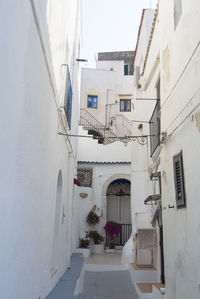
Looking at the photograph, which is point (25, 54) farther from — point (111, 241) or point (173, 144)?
point (111, 241)

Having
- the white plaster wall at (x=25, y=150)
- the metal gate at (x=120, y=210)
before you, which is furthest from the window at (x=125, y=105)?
the white plaster wall at (x=25, y=150)

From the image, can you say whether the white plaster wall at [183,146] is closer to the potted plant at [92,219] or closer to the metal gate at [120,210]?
the potted plant at [92,219]

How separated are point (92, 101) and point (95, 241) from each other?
1115 centimetres

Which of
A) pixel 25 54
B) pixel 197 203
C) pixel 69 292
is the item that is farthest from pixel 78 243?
A: pixel 25 54

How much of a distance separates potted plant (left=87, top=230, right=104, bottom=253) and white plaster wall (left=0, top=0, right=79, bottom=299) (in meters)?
9.28

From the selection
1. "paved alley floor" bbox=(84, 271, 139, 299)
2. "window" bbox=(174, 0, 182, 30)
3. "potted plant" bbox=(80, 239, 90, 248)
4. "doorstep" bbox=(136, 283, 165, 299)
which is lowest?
"paved alley floor" bbox=(84, 271, 139, 299)

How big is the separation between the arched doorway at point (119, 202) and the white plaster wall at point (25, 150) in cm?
1199

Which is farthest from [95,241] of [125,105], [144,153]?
[125,105]

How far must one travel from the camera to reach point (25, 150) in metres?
3.36

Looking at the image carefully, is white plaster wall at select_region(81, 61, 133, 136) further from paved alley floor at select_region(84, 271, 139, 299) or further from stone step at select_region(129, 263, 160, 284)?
stone step at select_region(129, 263, 160, 284)

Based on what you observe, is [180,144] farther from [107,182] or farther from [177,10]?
[107,182]

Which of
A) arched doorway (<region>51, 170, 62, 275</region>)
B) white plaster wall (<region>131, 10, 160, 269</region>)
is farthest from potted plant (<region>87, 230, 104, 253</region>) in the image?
arched doorway (<region>51, 170, 62, 275</region>)

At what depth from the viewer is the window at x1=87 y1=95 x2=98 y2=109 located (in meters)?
21.5

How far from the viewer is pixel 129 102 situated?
71.7 feet
